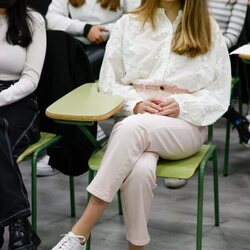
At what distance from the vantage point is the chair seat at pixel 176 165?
218 cm

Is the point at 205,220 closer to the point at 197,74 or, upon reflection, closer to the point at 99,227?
the point at 99,227

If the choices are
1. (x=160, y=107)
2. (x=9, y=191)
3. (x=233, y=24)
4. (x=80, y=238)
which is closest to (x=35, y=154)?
(x=9, y=191)

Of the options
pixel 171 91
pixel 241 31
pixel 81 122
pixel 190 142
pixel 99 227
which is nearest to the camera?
pixel 81 122

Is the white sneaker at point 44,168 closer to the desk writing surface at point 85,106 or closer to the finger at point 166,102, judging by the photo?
the desk writing surface at point 85,106

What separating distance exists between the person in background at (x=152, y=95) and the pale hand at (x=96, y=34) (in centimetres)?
72

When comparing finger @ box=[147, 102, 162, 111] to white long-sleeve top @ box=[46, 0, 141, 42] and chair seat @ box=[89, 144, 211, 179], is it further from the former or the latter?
white long-sleeve top @ box=[46, 0, 141, 42]

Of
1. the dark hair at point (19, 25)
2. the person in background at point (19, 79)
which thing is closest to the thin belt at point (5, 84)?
the person in background at point (19, 79)

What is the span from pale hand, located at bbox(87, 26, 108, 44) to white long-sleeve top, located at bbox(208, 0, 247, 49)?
1.83 ft

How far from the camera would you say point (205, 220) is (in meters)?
2.73

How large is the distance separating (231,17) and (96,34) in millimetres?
680

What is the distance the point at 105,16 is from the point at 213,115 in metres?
1.17

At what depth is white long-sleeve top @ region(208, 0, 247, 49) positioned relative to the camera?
3.14 meters

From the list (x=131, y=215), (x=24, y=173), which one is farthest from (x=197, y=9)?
(x=24, y=173)

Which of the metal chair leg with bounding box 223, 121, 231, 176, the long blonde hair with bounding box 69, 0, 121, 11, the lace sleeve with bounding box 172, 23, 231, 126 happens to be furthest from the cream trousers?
the long blonde hair with bounding box 69, 0, 121, 11
